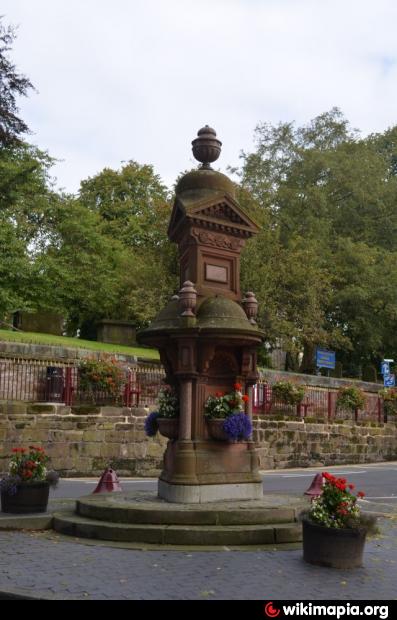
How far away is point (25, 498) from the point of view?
966 cm

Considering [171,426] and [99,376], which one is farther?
[99,376]

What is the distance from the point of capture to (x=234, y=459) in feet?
33.1

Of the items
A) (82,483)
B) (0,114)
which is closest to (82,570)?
(82,483)

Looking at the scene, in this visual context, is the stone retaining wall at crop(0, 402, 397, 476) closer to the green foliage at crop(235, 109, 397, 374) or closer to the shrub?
the shrub

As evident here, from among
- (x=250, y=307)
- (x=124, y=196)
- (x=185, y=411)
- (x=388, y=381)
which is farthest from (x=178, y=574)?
(x=124, y=196)

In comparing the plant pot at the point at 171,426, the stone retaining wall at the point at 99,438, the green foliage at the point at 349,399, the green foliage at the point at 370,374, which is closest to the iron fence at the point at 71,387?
the stone retaining wall at the point at 99,438

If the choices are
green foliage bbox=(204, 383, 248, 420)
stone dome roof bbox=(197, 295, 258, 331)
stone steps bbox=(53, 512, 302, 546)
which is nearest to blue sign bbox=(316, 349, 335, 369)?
stone dome roof bbox=(197, 295, 258, 331)

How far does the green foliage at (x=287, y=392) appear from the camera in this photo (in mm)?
24141

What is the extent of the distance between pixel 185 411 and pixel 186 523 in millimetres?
1920

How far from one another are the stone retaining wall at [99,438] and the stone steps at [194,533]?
9.55 m

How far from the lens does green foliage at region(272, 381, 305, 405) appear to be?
2414 centimetres

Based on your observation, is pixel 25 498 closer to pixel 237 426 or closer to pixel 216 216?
pixel 237 426
